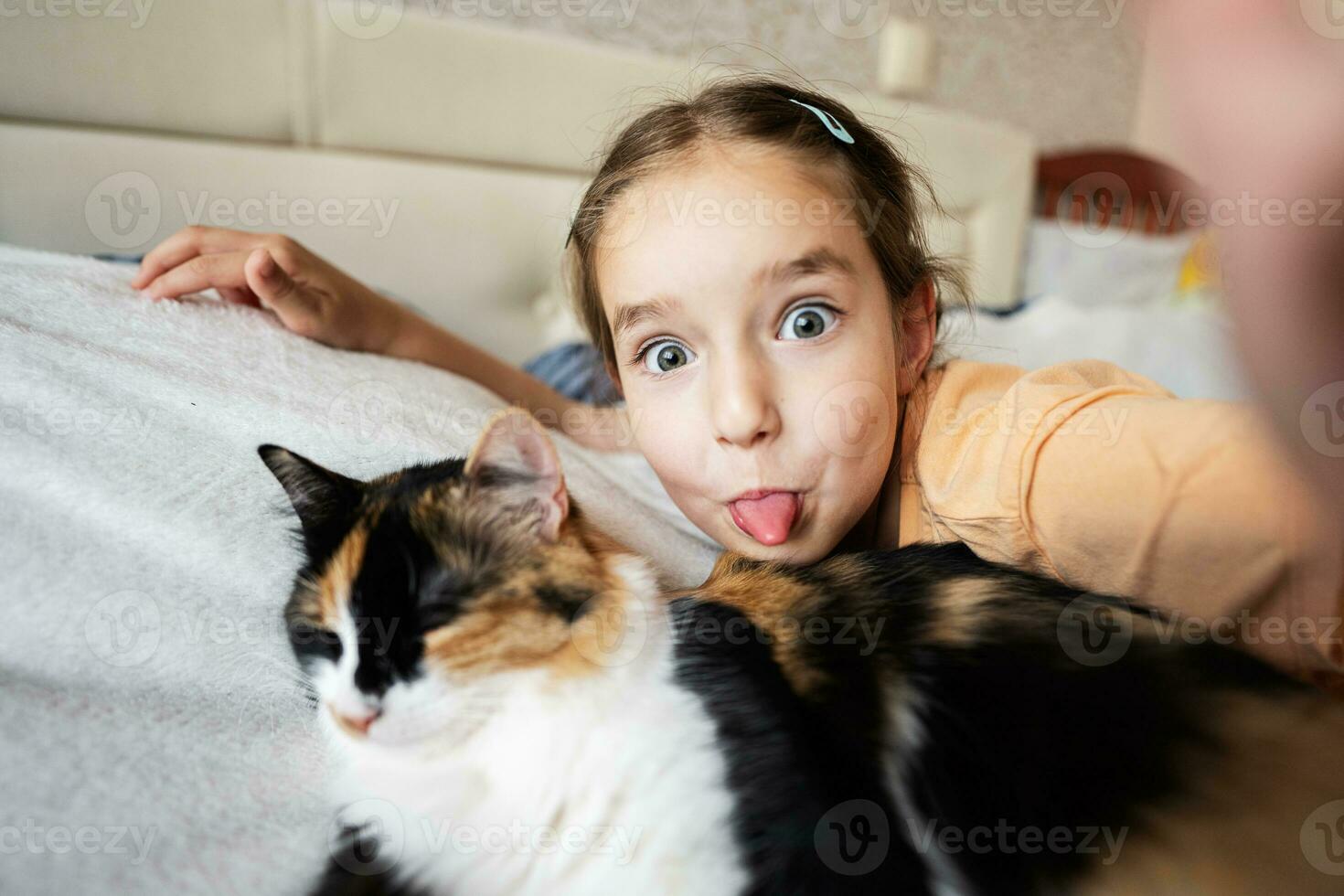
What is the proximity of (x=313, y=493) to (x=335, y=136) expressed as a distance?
4.43 ft

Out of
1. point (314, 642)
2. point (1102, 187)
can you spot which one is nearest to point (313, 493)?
point (314, 642)

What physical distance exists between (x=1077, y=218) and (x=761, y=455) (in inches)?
119

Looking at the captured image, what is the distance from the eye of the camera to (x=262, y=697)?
640 mm

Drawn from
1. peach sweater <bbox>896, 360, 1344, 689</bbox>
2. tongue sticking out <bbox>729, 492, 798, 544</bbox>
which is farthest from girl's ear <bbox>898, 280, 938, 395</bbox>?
tongue sticking out <bbox>729, 492, 798, 544</bbox>

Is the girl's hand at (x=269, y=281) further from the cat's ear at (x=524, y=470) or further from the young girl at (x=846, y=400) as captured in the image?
the cat's ear at (x=524, y=470)

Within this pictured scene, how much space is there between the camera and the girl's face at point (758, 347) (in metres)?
0.77

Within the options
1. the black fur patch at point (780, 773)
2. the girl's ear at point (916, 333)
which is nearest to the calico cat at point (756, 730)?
the black fur patch at point (780, 773)

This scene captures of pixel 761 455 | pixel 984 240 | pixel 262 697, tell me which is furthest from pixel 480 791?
pixel 984 240

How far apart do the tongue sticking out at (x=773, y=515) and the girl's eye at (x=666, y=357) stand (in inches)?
6.5

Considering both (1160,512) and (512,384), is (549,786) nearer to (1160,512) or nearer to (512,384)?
(1160,512)

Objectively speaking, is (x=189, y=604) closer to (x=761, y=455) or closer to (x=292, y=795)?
(x=292, y=795)

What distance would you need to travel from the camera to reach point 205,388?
2.51 feet

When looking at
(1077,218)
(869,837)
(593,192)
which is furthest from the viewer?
(1077,218)

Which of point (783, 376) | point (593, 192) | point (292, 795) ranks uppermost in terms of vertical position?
point (593, 192)
